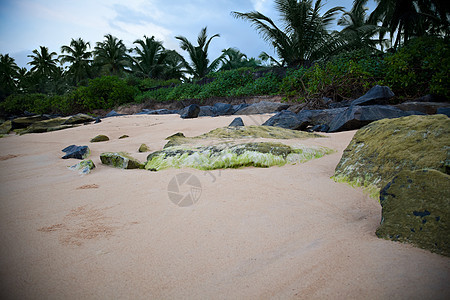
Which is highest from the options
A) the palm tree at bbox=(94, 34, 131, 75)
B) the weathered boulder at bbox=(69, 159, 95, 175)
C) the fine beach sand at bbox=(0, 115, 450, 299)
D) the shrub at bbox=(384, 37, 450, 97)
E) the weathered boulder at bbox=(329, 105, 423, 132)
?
the palm tree at bbox=(94, 34, 131, 75)

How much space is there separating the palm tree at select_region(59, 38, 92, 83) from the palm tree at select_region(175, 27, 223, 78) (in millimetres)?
18973

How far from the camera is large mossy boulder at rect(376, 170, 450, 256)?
0.77m

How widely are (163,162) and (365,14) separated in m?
27.9

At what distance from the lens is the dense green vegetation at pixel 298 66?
5848 mm

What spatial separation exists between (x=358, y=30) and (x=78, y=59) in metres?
33.5

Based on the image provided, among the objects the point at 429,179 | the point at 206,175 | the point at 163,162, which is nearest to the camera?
the point at 429,179

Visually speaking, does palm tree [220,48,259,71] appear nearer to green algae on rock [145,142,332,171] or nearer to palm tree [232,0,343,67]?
palm tree [232,0,343,67]

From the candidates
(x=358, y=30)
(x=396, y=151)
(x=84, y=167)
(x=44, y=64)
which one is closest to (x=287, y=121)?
(x=396, y=151)

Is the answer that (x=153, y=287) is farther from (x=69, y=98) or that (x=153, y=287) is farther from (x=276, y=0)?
(x=69, y=98)

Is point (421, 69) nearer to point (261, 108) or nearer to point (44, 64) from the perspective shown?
point (261, 108)

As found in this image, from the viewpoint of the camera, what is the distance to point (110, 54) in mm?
27359

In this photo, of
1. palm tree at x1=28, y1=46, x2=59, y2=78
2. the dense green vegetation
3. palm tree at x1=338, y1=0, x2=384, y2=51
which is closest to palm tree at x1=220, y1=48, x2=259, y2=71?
the dense green vegetation

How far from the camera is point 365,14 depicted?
22078mm

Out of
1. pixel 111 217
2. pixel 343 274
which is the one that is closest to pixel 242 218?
Answer: pixel 343 274
